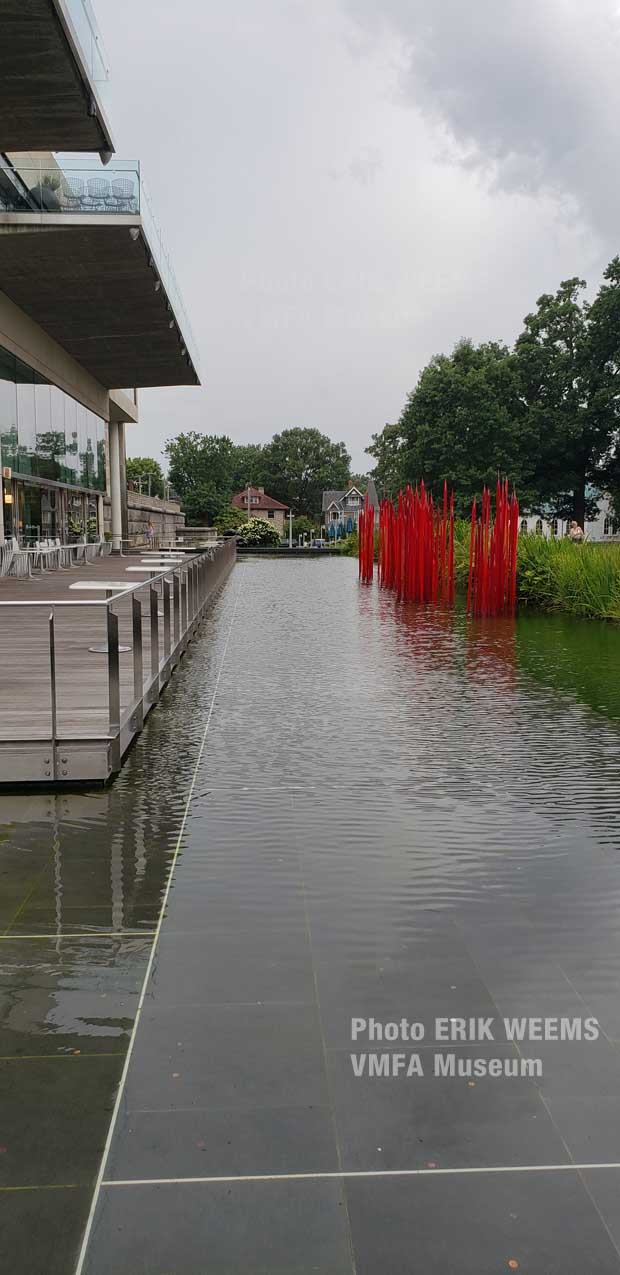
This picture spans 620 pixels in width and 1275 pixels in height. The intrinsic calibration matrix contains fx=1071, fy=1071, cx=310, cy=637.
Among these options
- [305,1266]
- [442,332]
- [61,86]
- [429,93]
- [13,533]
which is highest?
[442,332]

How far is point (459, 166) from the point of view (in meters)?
16.1

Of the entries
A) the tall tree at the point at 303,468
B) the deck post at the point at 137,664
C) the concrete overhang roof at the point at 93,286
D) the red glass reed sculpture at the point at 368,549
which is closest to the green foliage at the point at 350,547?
the concrete overhang roof at the point at 93,286

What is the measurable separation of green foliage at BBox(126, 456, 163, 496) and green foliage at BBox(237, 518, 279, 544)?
204ft

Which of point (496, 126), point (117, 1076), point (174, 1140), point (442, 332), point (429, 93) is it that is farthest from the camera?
point (442, 332)

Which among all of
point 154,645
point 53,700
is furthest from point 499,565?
point 53,700

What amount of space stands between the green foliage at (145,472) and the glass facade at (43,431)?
95.0 m

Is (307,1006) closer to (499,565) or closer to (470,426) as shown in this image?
(499,565)

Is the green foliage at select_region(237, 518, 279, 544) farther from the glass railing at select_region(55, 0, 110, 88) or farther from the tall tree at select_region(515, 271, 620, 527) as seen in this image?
Answer: the glass railing at select_region(55, 0, 110, 88)

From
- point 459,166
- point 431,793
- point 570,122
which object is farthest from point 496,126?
point 431,793

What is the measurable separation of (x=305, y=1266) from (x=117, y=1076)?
81cm

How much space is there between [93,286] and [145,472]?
111 m

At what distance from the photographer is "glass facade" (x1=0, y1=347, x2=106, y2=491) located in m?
22.3

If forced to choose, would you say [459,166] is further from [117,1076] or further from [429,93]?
[117,1076]

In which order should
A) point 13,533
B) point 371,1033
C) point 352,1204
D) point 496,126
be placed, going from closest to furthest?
point 352,1204 → point 371,1033 → point 496,126 → point 13,533
